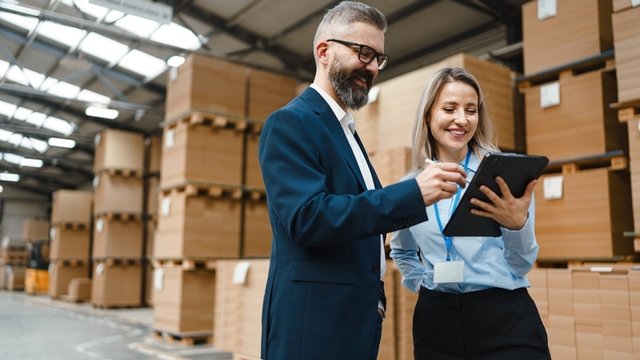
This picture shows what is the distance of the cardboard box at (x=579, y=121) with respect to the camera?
492 centimetres

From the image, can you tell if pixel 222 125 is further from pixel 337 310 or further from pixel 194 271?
pixel 337 310

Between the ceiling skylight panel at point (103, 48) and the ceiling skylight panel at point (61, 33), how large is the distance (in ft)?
0.57

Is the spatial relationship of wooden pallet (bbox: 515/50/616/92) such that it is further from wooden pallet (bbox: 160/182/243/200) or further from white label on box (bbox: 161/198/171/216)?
white label on box (bbox: 161/198/171/216)

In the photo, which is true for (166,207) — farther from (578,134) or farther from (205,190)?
(578,134)

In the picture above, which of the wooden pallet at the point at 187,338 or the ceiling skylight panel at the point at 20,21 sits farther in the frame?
the ceiling skylight panel at the point at 20,21

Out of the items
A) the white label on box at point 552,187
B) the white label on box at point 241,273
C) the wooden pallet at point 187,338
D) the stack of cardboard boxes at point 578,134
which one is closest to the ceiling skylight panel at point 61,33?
the wooden pallet at point 187,338

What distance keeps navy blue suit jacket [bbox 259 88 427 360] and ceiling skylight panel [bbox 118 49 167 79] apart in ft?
39.2

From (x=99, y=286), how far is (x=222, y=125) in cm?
758

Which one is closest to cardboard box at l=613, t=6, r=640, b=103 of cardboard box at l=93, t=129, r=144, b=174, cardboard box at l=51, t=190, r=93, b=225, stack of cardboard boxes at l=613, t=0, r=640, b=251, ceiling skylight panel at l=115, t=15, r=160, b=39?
stack of cardboard boxes at l=613, t=0, r=640, b=251

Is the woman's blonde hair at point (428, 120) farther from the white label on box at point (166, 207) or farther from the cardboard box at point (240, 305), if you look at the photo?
the white label on box at point (166, 207)

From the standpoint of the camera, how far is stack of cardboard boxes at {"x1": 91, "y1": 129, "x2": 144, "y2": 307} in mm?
12977

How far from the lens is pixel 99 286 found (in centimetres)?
1310

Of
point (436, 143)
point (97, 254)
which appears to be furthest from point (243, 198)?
point (97, 254)

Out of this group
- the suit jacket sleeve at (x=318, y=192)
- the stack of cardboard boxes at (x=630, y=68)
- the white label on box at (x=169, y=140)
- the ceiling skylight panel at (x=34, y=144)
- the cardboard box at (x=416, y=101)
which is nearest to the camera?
the suit jacket sleeve at (x=318, y=192)
